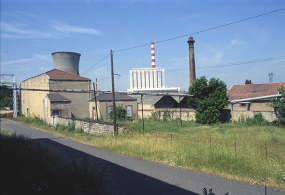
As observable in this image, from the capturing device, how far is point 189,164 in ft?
30.6

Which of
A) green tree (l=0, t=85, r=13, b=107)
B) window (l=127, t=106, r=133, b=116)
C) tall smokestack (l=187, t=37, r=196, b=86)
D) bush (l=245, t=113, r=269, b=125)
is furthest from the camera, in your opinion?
tall smokestack (l=187, t=37, r=196, b=86)

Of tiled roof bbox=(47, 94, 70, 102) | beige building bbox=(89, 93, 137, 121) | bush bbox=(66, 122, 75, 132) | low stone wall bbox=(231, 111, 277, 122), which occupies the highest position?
tiled roof bbox=(47, 94, 70, 102)

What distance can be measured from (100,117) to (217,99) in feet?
45.7

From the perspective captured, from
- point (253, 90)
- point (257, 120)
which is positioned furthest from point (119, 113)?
point (253, 90)

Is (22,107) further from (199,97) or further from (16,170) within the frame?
(16,170)

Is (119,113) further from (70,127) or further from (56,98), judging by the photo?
(70,127)

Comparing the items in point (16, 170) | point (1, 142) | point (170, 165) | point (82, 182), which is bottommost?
point (170, 165)

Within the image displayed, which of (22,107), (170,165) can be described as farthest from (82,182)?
(22,107)

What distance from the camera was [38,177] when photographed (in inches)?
168

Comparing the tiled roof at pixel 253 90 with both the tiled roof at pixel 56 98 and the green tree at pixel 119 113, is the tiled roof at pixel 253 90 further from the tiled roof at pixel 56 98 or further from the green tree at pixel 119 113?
the tiled roof at pixel 56 98

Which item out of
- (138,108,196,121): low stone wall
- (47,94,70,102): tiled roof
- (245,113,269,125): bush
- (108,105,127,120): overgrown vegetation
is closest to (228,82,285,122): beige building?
(245,113,269,125): bush

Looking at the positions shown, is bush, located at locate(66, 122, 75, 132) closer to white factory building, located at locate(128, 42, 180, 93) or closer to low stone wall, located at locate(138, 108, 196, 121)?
low stone wall, located at locate(138, 108, 196, 121)

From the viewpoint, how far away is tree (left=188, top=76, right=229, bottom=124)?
78.9 ft

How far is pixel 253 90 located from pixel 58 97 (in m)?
27.2
